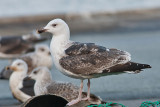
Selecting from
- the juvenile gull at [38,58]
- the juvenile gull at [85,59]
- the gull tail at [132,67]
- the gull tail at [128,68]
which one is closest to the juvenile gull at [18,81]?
the juvenile gull at [38,58]

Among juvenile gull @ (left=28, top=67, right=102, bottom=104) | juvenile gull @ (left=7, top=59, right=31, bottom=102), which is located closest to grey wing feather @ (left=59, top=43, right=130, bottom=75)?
juvenile gull @ (left=28, top=67, right=102, bottom=104)

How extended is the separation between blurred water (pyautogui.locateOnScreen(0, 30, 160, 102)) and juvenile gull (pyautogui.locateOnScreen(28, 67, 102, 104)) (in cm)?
80

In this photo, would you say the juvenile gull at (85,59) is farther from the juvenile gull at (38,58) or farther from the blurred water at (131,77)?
the juvenile gull at (38,58)

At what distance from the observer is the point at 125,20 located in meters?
18.2

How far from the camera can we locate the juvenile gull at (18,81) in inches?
326

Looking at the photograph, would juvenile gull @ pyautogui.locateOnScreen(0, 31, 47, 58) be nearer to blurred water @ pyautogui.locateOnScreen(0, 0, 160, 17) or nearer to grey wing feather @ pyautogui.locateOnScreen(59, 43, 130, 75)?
grey wing feather @ pyautogui.locateOnScreen(59, 43, 130, 75)

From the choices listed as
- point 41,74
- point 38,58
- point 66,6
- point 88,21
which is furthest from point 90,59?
point 66,6

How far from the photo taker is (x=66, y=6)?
22594 millimetres

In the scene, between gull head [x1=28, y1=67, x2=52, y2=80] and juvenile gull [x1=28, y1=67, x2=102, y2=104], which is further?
gull head [x1=28, y1=67, x2=52, y2=80]

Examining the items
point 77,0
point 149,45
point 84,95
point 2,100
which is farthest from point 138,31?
point 84,95

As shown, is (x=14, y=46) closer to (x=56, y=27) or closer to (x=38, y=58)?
(x=38, y=58)

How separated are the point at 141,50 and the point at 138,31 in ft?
11.2

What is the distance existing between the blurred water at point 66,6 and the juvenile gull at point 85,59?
1380 centimetres

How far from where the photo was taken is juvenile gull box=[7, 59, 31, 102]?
8.27 meters
